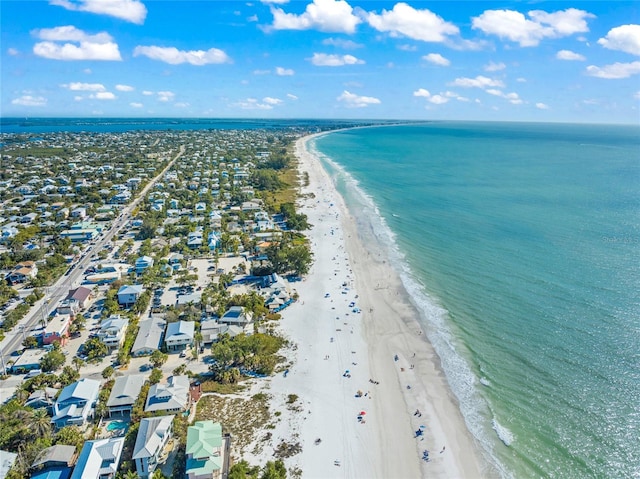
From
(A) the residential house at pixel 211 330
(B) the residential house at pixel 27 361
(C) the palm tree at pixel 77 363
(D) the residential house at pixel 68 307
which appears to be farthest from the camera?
(D) the residential house at pixel 68 307

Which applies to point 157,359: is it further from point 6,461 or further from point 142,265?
point 142,265

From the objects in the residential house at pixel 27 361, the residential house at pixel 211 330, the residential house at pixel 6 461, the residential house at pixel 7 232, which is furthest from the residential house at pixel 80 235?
the residential house at pixel 6 461

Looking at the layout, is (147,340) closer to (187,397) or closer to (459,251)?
(187,397)

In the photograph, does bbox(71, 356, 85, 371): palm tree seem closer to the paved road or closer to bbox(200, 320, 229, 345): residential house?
the paved road

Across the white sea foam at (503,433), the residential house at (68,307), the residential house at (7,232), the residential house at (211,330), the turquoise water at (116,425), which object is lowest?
the white sea foam at (503,433)

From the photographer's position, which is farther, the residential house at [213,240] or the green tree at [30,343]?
the residential house at [213,240]

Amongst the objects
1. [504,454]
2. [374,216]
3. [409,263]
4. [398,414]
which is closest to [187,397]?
[398,414]

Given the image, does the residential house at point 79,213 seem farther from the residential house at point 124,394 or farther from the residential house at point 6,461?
the residential house at point 6,461

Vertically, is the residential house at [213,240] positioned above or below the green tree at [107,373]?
above
